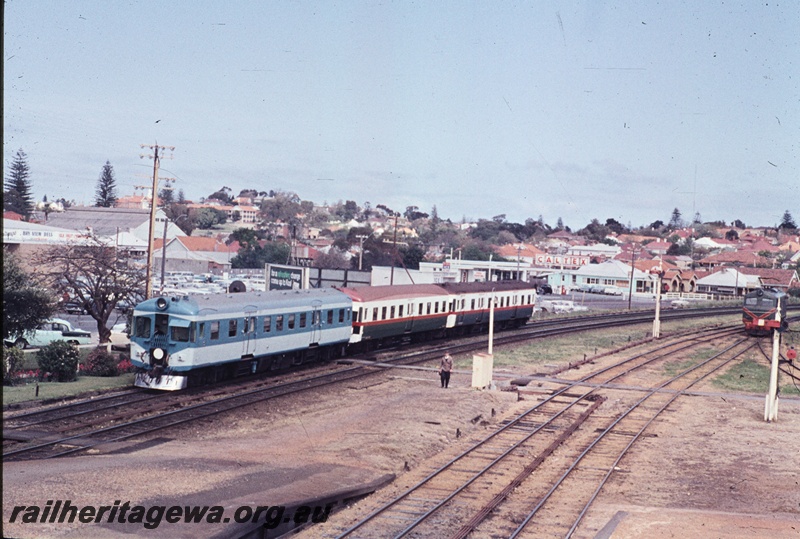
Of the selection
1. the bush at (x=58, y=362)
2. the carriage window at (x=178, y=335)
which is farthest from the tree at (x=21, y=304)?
the carriage window at (x=178, y=335)

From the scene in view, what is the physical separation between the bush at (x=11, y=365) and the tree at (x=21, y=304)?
16.6 ft

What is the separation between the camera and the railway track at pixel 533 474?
14102mm

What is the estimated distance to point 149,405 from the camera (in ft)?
76.0

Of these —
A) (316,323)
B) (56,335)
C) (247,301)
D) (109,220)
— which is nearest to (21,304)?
(56,335)

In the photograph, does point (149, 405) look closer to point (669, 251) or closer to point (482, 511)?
point (482, 511)

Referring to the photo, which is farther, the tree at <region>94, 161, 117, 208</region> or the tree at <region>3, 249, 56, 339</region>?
the tree at <region>94, 161, 117, 208</region>

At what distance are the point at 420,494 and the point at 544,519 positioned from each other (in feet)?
8.07

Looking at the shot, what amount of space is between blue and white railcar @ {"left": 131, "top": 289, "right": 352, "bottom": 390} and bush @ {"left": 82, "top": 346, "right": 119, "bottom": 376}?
4.28 meters

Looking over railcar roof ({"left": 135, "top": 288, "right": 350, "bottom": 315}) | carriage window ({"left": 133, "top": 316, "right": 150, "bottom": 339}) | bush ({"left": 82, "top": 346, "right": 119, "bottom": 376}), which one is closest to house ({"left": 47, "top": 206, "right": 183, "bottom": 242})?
railcar roof ({"left": 135, "top": 288, "right": 350, "bottom": 315})

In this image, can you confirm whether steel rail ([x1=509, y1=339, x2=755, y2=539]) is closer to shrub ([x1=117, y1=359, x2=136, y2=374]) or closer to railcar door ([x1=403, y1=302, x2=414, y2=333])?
railcar door ([x1=403, y1=302, x2=414, y2=333])

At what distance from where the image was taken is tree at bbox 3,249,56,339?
33.0 m

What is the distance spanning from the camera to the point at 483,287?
48156 mm

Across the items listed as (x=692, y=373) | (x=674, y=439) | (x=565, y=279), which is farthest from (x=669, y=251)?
(x=674, y=439)

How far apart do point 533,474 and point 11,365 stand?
18098mm
